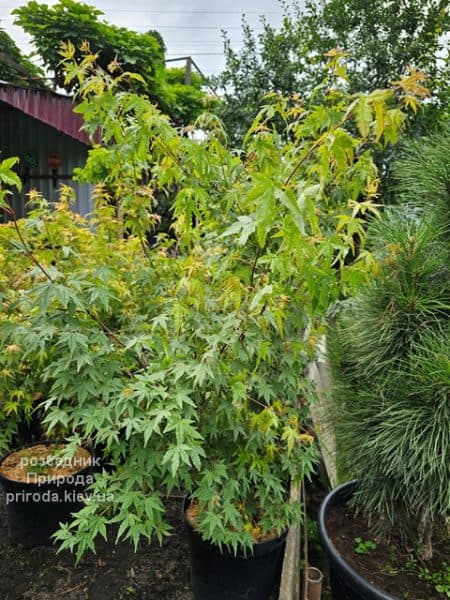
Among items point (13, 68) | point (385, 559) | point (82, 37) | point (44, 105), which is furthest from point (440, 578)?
point (13, 68)

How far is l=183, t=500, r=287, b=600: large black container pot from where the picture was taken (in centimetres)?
165

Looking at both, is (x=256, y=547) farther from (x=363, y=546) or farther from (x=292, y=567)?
(x=363, y=546)

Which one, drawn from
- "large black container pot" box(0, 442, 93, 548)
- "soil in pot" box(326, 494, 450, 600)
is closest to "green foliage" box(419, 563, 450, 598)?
"soil in pot" box(326, 494, 450, 600)

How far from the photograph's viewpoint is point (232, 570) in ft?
5.48

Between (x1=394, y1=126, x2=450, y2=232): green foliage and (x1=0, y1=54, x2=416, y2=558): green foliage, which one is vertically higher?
(x1=394, y1=126, x2=450, y2=232): green foliage

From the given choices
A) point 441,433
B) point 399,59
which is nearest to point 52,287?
point 441,433

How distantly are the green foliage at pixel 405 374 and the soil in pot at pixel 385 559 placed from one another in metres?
0.07

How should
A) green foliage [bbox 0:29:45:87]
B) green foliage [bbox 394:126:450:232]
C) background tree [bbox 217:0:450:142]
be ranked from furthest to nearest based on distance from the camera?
1. green foliage [bbox 0:29:45:87]
2. background tree [bbox 217:0:450:142]
3. green foliage [bbox 394:126:450:232]

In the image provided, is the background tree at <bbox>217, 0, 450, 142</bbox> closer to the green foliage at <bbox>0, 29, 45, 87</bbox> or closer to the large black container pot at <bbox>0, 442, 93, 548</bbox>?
the green foliage at <bbox>0, 29, 45, 87</bbox>

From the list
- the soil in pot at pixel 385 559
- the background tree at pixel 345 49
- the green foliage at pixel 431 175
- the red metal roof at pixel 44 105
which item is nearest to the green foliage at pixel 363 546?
the soil in pot at pixel 385 559

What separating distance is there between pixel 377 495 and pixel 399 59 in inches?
188

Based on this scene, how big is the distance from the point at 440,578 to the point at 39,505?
177cm

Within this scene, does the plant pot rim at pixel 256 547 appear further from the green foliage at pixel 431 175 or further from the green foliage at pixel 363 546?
the green foliage at pixel 431 175

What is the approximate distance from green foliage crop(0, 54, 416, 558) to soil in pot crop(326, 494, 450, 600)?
0.84 ft
